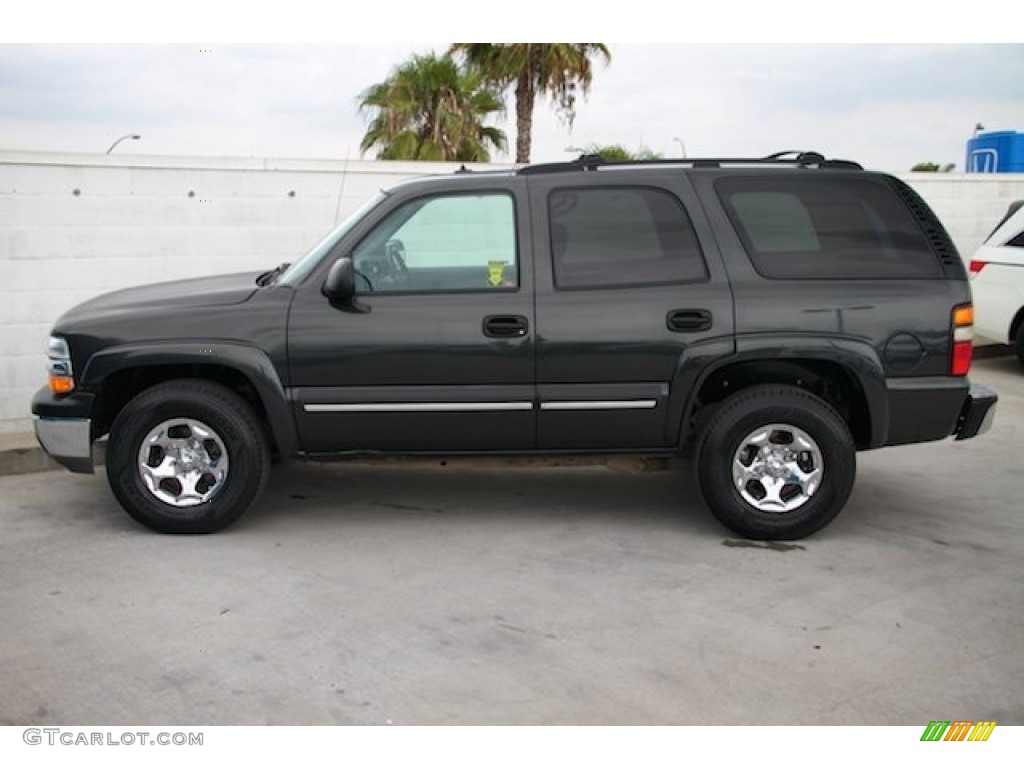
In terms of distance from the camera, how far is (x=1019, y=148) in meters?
14.3

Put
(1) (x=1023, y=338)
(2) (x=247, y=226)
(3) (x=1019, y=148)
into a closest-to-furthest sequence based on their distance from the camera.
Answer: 1. (2) (x=247, y=226)
2. (1) (x=1023, y=338)
3. (3) (x=1019, y=148)

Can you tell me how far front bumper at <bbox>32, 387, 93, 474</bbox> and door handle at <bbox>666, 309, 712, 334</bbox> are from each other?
9.47 feet

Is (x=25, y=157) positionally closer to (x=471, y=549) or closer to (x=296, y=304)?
(x=296, y=304)

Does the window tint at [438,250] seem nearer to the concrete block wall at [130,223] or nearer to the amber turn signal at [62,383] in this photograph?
the amber turn signal at [62,383]

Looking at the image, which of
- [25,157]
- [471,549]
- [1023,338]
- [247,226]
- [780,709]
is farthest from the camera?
[1023,338]

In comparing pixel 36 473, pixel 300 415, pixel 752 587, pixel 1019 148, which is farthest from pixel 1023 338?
pixel 36 473

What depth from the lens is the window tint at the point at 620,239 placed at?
234 inches

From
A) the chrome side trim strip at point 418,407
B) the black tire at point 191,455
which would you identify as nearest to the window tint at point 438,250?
the chrome side trim strip at point 418,407

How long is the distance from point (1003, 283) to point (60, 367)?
8.53 metres

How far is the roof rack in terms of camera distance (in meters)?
6.13

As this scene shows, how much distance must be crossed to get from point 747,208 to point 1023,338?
6121 mm

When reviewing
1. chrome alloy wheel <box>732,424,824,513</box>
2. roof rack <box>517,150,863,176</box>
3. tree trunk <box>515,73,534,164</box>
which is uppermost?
tree trunk <box>515,73,534,164</box>
